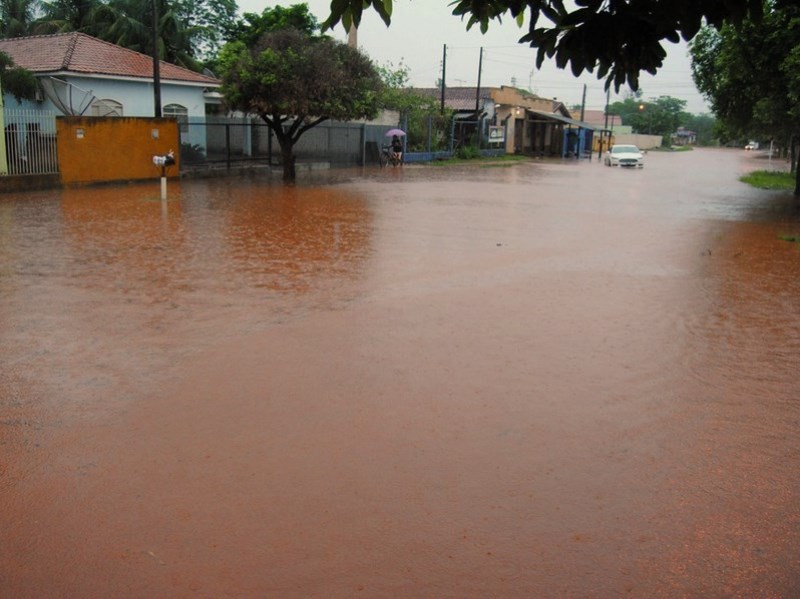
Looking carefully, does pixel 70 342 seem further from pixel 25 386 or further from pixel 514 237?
pixel 514 237

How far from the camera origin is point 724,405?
20.0 feet

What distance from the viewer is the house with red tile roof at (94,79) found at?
25875 millimetres

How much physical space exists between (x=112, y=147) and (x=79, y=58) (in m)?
6.00

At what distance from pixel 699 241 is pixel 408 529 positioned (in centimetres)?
1257

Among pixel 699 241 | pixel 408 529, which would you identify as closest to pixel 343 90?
pixel 699 241

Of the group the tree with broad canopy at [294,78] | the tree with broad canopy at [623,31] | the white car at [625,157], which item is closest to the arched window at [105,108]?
the tree with broad canopy at [294,78]

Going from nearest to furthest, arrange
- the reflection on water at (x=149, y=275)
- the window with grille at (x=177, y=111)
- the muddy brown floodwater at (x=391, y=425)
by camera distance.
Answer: the muddy brown floodwater at (x=391, y=425), the reflection on water at (x=149, y=275), the window with grille at (x=177, y=111)

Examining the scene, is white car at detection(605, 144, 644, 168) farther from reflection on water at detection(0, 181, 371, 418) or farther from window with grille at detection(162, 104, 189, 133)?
reflection on water at detection(0, 181, 371, 418)

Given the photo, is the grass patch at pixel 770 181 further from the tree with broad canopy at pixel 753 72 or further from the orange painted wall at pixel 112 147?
the orange painted wall at pixel 112 147

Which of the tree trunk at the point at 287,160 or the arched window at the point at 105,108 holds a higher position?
the arched window at the point at 105,108

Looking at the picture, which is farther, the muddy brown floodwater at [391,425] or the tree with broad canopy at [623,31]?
the muddy brown floodwater at [391,425]

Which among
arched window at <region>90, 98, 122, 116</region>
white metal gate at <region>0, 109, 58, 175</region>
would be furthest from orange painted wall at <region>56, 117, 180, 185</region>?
arched window at <region>90, 98, 122, 116</region>

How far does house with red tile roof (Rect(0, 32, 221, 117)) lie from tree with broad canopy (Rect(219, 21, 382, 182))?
589 centimetres

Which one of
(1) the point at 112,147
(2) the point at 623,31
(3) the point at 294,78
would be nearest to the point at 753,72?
(3) the point at 294,78
